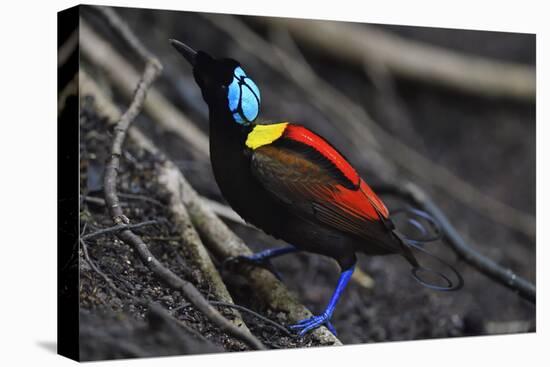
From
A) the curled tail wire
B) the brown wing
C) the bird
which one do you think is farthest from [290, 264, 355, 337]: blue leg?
the curled tail wire

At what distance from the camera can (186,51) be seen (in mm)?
4348

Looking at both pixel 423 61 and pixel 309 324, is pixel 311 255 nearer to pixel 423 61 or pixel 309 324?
Result: pixel 309 324

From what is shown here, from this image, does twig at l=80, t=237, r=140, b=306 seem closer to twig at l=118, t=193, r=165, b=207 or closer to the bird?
twig at l=118, t=193, r=165, b=207

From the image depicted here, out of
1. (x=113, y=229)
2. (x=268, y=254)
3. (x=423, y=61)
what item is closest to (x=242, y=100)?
(x=268, y=254)

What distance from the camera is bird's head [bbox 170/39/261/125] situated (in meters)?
4.27

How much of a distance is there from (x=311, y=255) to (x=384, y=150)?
138 cm

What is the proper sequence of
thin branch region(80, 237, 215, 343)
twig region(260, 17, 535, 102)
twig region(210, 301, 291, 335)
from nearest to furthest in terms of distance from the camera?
thin branch region(80, 237, 215, 343), twig region(210, 301, 291, 335), twig region(260, 17, 535, 102)

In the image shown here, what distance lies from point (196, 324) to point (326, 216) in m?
0.89

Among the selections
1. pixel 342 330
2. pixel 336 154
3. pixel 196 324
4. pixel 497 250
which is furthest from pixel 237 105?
pixel 497 250

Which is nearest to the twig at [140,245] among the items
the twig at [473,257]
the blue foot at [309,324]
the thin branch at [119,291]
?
the thin branch at [119,291]

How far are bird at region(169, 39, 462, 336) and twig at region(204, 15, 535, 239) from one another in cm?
144

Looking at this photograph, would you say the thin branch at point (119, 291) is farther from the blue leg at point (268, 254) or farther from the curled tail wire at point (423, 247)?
the curled tail wire at point (423, 247)

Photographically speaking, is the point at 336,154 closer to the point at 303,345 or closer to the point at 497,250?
the point at 303,345

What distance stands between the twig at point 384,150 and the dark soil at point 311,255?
3.1 inches
